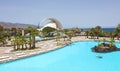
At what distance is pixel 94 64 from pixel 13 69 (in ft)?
34.4

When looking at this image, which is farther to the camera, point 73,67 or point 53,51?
point 53,51

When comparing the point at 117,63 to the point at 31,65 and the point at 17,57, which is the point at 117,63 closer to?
the point at 31,65

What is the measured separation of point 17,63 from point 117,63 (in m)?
13.4

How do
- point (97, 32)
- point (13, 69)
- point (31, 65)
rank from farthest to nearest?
point (97, 32)
point (31, 65)
point (13, 69)

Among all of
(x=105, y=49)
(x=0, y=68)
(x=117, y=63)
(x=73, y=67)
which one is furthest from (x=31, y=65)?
(x=105, y=49)

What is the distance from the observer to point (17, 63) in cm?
2420

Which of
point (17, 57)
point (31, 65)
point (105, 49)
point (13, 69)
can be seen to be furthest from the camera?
point (105, 49)

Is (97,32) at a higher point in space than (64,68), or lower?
higher

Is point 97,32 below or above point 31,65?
above

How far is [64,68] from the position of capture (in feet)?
74.0

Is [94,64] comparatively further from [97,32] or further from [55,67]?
[97,32]

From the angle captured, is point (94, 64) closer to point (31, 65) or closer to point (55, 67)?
point (55, 67)

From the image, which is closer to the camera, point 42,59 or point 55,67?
point 55,67

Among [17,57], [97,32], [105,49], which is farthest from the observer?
[97,32]
